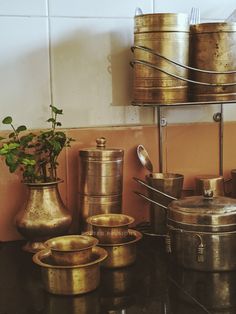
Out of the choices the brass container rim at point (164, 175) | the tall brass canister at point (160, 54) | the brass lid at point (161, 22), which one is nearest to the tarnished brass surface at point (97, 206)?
the brass container rim at point (164, 175)

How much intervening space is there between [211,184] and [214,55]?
11.2 inches

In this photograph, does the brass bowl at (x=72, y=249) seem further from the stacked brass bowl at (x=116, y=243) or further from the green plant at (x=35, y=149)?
the green plant at (x=35, y=149)

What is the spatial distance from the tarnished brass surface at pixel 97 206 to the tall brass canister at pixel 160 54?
0.22m

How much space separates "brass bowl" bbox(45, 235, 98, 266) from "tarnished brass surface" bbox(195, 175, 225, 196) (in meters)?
0.35

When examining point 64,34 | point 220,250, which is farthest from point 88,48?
point 220,250

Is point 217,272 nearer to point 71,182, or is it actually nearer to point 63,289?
point 63,289

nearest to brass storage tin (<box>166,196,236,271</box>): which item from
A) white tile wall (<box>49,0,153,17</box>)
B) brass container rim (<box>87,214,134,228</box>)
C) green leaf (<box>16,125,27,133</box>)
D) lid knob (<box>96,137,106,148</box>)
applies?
brass container rim (<box>87,214,134,228</box>)

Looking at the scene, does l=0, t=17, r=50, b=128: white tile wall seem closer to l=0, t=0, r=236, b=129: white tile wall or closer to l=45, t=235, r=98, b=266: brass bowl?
l=0, t=0, r=236, b=129: white tile wall

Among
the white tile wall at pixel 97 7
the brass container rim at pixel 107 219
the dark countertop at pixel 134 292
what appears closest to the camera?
the dark countertop at pixel 134 292

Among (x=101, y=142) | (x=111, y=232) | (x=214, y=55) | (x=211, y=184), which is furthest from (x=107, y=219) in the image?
(x=214, y=55)

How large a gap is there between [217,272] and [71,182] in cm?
39

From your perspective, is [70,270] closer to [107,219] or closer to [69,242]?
[69,242]

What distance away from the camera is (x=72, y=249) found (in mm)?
881

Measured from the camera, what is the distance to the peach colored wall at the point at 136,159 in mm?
Answer: 1108
